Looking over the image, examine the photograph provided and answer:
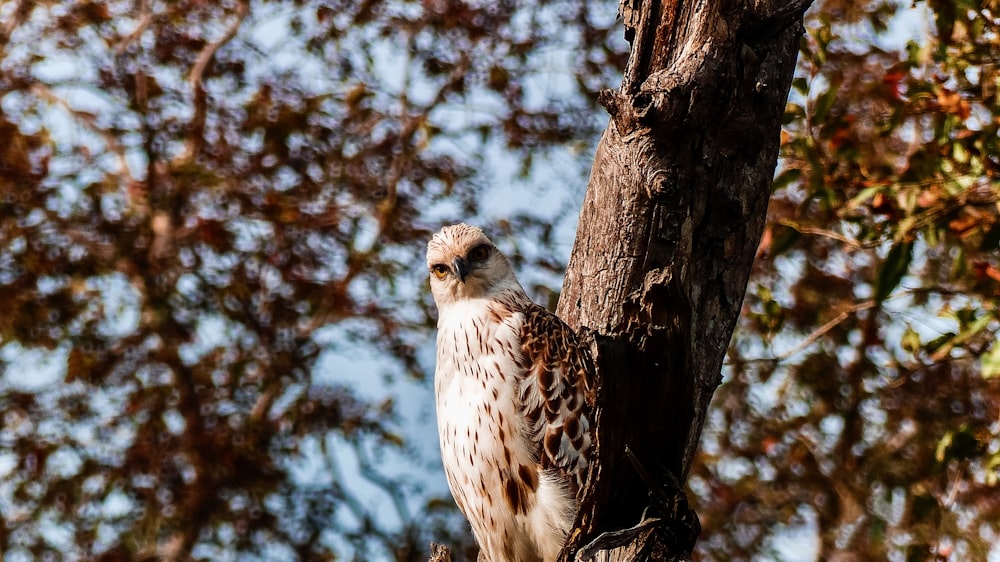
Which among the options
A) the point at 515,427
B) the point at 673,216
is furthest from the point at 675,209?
the point at 515,427

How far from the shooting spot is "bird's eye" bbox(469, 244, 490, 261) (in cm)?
410

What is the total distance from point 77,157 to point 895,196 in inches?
222

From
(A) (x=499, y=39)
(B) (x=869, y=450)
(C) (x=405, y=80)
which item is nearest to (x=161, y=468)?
(C) (x=405, y=80)

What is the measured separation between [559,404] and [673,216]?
78 centimetres

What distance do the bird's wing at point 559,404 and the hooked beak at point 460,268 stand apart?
0.70 meters

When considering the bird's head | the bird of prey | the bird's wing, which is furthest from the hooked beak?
the bird's wing

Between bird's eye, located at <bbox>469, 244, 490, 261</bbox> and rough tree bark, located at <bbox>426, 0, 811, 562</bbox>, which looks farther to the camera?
bird's eye, located at <bbox>469, 244, 490, 261</bbox>

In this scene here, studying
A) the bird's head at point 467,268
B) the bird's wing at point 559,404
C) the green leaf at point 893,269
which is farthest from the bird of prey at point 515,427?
the green leaf at point 893,269

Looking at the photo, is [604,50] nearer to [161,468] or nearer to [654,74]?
[161,468]

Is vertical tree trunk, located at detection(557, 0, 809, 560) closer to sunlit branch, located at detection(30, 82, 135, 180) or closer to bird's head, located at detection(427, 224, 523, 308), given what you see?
bird's head, located at detection(427, 224, 523, 308)

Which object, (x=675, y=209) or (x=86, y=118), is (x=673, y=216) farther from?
(x=86, y=118)

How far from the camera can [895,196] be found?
162 inches

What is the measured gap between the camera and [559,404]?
325 cm

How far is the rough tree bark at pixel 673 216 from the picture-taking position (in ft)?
7.77
